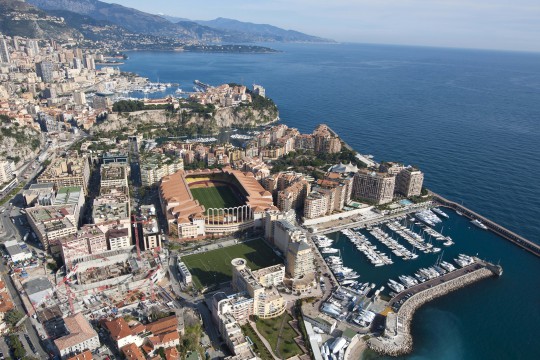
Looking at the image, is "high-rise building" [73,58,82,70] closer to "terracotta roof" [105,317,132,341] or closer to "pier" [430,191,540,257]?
"pier" [430,191,540,257]

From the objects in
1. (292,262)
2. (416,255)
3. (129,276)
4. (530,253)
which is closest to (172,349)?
(129,276)

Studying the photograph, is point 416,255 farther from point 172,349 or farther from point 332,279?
point 172,349

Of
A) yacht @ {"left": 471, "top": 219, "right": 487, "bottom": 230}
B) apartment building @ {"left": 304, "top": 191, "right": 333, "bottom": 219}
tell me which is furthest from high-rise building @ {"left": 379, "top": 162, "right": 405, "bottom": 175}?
yacht @ {"left": 471, "top": 219, "right": 487, "bottom": 230}

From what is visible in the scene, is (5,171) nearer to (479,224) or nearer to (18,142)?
(18,142)

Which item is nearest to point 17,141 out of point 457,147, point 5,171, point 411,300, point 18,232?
point 5,171

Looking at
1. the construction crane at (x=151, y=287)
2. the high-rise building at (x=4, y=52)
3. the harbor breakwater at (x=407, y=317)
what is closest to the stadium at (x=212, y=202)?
the construction crane at (x=151, y=287)

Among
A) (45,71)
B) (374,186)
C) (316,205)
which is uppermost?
(45,71)

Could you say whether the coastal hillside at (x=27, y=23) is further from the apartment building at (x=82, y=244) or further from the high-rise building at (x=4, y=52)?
the apartment building at (x=82, y=244)
